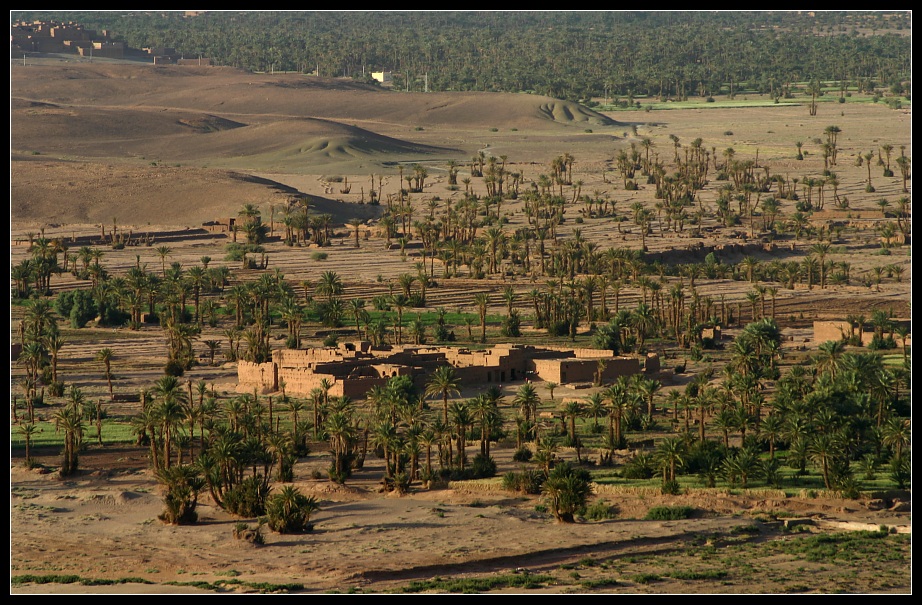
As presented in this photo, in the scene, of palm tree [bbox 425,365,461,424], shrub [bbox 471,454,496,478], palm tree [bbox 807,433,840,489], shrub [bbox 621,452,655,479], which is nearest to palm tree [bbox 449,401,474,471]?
shrub [bbox 471,454,496,478]

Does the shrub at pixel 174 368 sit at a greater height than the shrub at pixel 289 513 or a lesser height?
greater

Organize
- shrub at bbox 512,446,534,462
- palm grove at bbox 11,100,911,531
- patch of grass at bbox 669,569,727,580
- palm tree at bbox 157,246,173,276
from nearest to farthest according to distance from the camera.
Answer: patch of grass at bbox 669,569,727,580, palm grove at bbox 11,100,911,531, shrub at bbox 512,446,534,462, palm tree at bbox 157,246,173,276

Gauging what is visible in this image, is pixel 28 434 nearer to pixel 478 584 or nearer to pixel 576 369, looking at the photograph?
pixel 478 584

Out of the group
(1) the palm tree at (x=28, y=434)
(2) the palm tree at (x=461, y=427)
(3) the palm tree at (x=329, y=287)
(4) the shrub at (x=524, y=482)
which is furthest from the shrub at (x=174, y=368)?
(4) the shrub at (x=524, y=482)

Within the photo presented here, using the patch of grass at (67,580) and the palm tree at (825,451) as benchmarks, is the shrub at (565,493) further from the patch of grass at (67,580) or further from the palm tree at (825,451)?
the patch of grass at (67,580)

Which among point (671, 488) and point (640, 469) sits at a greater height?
point (640, 469)

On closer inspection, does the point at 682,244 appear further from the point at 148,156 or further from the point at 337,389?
the point at 148,156

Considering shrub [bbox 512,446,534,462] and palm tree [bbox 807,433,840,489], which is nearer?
palm tree [bbox 807,433,840,489]

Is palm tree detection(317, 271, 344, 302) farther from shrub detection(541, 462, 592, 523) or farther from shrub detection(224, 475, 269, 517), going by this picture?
shrub detection(541, 462, 592, 523)

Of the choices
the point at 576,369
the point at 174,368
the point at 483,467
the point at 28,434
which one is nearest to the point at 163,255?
the point at 174,368
